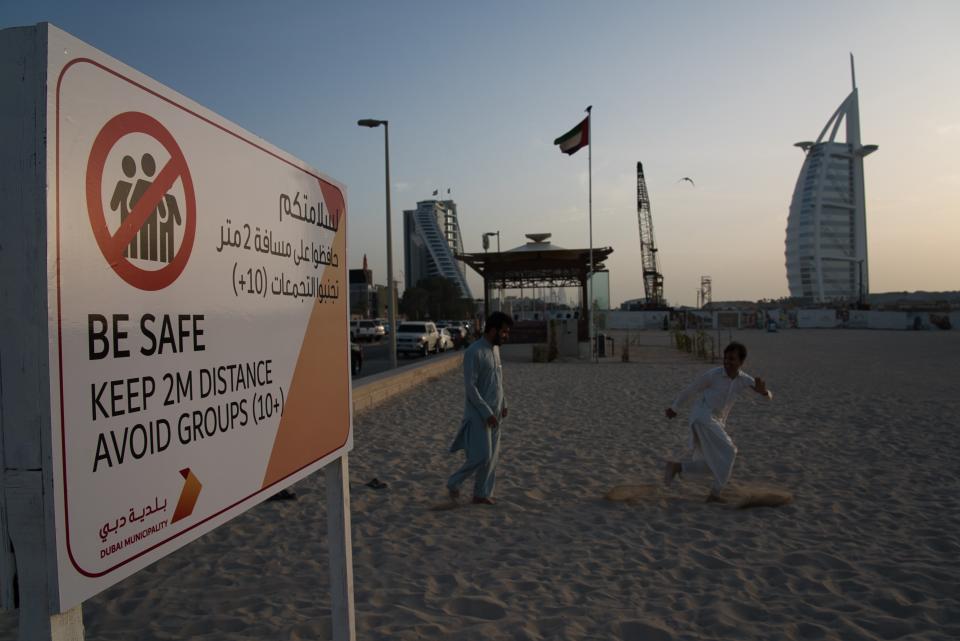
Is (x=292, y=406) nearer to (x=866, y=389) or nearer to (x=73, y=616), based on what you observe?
(x=73, y=616)

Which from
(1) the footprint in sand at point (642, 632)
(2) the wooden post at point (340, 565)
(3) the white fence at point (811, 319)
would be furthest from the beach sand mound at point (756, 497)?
(3) the white fence at point (811, 319)

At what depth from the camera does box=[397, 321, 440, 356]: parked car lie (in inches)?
1079

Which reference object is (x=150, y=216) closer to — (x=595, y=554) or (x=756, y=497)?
(x=595, y=554)

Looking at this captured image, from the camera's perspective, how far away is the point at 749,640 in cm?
318

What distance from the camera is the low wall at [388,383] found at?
10.8 m

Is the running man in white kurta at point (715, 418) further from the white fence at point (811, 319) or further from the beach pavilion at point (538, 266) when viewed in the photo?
the white fence at point (811, 319)

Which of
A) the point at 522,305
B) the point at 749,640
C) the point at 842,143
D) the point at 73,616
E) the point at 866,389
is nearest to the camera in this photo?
the point at 73,616

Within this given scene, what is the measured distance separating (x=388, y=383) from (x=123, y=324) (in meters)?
11.4

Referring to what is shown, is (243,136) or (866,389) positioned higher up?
(243,136)

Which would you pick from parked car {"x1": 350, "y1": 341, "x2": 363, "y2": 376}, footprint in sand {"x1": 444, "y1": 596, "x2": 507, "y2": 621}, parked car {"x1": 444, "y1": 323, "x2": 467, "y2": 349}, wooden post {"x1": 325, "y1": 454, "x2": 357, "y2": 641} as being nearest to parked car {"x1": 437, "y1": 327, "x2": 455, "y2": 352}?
parked car {"x1": 444, "y1": 323, "x2": 467, "y2": 349}

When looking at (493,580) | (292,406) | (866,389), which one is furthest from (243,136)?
(866,389)

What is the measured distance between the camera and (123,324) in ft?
4.42

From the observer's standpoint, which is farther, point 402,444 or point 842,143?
point 842,143

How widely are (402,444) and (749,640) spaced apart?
551 centimetres
